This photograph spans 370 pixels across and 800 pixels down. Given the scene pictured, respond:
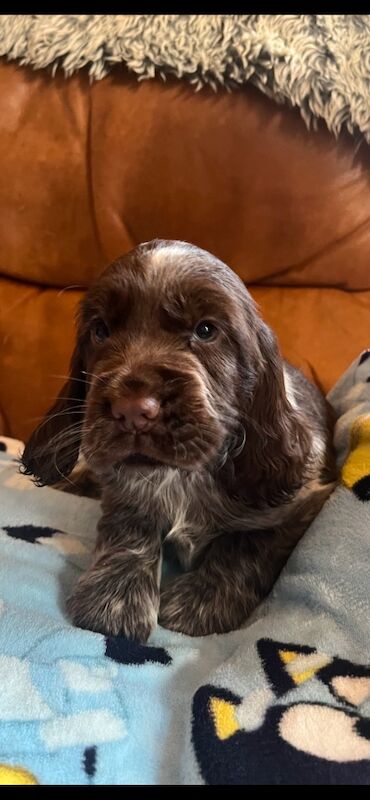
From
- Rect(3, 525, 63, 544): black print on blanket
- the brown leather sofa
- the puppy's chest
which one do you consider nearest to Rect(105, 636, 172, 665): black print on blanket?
the puppy's chest

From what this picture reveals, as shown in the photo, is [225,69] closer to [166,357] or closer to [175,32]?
[175,32]

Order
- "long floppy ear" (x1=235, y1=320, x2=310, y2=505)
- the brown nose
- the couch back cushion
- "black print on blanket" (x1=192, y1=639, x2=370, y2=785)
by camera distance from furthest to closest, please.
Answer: the couch back cushion
"long floppy ear" (x1=235, y1=320, x2=310, y2=505)
the brown nose
"black print on blanket" (x1=192, y1=639, x2=370, y2=785)

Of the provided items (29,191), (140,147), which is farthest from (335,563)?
(29,191)

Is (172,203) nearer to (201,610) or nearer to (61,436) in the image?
(61,436)

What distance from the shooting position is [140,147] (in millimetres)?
2236

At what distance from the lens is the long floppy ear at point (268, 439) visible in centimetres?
153

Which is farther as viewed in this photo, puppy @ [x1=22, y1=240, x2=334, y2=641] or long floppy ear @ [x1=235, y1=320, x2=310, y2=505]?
long floppy ear @ [x1=235, y1=320, x2=310, y2=505]

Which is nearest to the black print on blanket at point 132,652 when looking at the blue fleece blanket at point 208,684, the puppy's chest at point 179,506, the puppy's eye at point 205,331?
the blue fleece blanket at point 208,684

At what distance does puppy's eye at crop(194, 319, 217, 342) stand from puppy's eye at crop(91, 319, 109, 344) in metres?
0.21

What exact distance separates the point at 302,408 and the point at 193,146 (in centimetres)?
91

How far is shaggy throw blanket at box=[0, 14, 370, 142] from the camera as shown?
207cm

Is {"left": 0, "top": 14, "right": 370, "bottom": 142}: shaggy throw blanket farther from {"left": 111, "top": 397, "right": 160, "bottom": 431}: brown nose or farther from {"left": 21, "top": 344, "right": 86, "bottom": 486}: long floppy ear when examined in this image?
{"left": 111, "top": 397, "right": 160, "bottom": 431}: brown nose

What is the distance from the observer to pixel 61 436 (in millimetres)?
1676

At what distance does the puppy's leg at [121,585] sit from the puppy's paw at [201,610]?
0.10 ft
